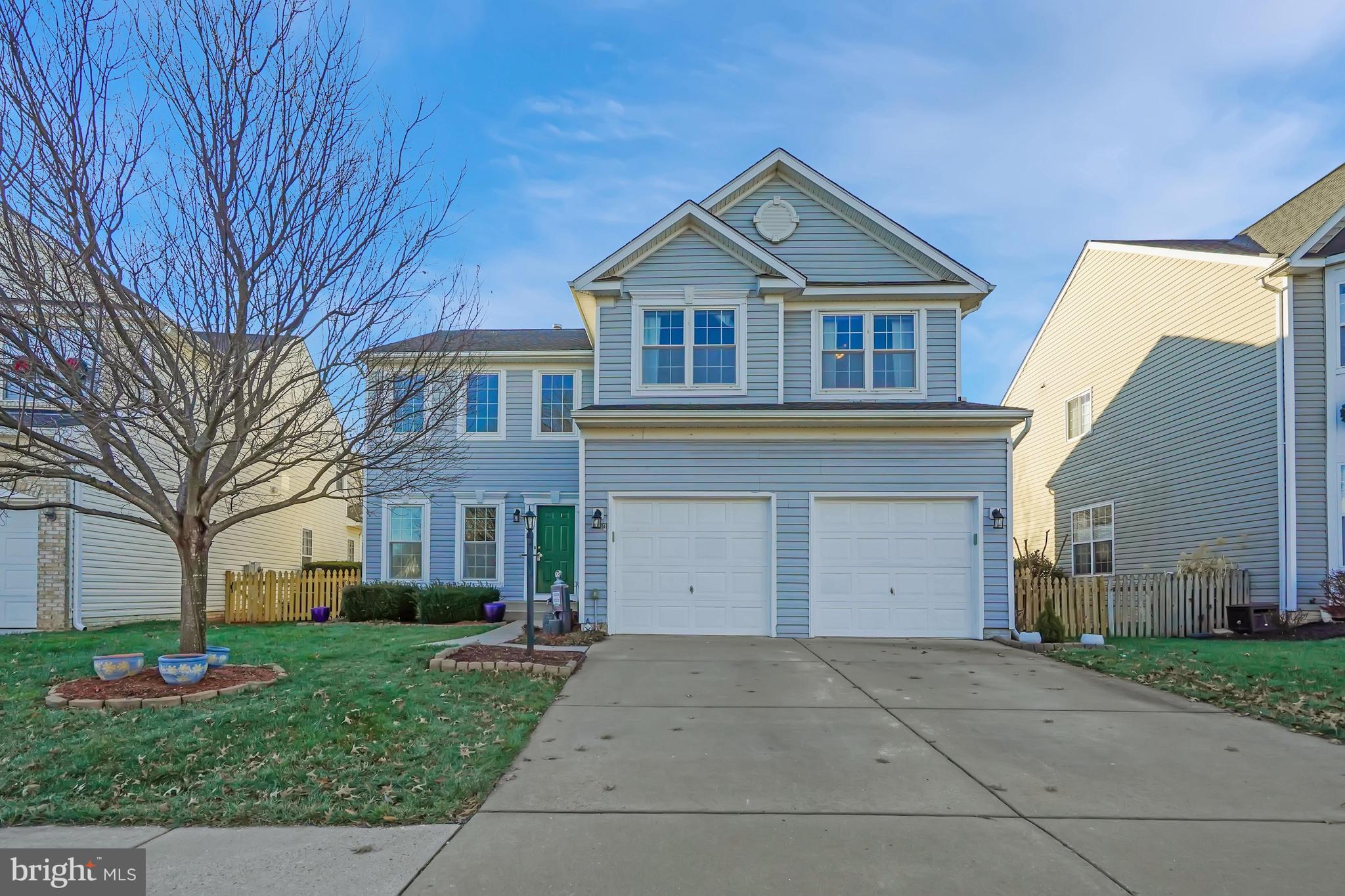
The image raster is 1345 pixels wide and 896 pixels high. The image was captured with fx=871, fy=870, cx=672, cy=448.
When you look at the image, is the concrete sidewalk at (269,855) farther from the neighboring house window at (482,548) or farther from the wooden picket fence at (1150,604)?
the neighboring house window at (482,548)

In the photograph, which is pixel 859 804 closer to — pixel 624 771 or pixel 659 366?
pixel 624 771

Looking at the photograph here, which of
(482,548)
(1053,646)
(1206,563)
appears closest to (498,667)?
(1053,646)

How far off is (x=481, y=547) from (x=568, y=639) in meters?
6.31

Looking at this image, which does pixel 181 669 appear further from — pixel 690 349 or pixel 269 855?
pixel 690 349

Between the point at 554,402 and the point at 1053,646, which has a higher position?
the point at 554,402

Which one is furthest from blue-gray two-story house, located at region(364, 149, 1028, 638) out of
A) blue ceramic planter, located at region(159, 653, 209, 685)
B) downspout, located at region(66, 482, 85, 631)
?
downspout, located at region(66, 482, 85, 631)

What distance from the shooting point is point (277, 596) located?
17312 millimetres

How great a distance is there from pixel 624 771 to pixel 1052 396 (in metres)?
20.5

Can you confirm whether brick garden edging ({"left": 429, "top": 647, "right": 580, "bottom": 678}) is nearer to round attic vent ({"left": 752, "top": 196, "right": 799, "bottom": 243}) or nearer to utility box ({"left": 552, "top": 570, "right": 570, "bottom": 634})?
utility box ({"left": 552, "top": 570, "right": 570, "bottom": 634})

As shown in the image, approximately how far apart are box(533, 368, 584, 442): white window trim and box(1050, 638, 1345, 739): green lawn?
399 inches

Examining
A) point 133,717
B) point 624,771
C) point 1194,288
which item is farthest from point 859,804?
point 1194,288

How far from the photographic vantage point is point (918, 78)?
15.8 metres

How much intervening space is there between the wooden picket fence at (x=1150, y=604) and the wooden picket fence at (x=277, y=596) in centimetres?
1306

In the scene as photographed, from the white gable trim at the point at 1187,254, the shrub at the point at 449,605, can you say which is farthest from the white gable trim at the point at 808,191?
the shrub at the point at 449,605
